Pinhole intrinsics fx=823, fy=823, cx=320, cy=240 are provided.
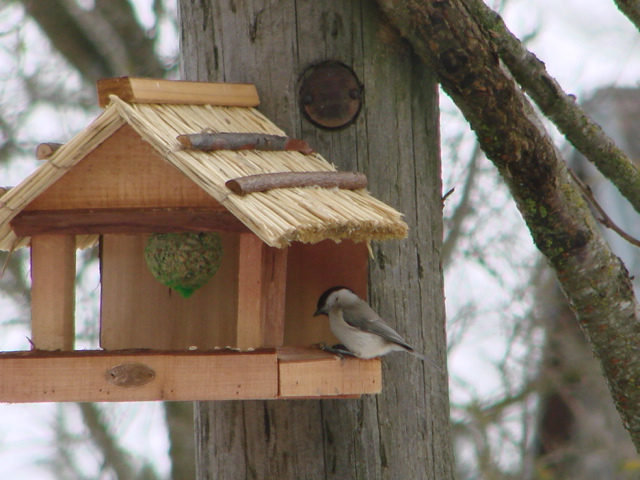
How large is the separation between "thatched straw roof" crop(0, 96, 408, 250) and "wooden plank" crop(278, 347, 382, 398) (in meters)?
0.37

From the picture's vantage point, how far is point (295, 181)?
2461mm

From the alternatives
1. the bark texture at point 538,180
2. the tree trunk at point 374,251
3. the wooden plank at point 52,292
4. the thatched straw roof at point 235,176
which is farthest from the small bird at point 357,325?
the wooden plank at point 52,292

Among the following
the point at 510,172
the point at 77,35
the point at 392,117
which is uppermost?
the point at 77,35

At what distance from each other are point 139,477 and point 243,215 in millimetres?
6604

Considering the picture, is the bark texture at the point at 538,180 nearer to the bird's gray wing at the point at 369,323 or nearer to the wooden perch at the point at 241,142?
the wooden perch at the point at 241,142

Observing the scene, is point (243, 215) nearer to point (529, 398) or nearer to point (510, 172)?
point (510, 172)

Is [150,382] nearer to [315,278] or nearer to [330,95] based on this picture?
[315,278]

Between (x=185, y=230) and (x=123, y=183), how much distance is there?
24 cm

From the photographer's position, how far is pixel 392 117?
289 cm

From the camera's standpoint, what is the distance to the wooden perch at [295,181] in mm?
2246

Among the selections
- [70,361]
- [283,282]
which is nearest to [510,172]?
[283,282]

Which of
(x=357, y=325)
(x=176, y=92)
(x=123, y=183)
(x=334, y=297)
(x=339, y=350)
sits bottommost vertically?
(x=339, y=350)

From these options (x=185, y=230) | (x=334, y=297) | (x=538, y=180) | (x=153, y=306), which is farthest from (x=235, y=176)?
(x=538, y=180)

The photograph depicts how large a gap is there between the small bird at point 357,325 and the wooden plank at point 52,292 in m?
0.84
